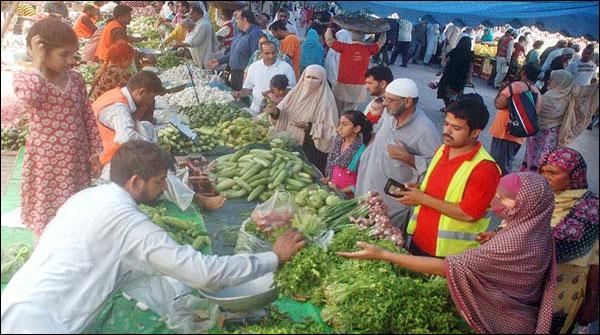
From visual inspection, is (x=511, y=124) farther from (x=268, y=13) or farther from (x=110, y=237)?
(x=268, y=13)

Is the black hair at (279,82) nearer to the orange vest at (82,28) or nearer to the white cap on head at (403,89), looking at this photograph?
the white cap on head at (403,89)

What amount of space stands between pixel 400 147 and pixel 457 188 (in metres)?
0.90

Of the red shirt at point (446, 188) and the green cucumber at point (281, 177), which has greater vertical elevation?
the red shirt at point (446, 188)

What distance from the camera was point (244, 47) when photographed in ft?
28.5

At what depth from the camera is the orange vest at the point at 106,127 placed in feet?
12.3

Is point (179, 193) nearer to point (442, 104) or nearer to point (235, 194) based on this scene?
point (235, 194)

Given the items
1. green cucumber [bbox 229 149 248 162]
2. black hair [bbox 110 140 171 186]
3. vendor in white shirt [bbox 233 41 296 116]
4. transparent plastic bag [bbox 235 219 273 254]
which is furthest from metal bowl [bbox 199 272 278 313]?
vendor in white shirt [bbox 233 41 296 116]

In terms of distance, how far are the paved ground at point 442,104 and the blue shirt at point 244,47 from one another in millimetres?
3823

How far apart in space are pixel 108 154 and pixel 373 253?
1999 millimetres

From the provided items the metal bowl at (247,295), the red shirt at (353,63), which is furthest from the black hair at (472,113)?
the red shirt at (353,63)

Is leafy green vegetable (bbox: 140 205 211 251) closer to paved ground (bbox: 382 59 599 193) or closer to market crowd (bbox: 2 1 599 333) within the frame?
market crowd (bbox: 2 1 599 333)

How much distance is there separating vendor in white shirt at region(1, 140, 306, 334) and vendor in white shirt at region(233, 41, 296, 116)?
14.5ft

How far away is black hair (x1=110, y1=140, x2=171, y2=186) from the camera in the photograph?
2543mm

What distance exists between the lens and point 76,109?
3.36 meters
